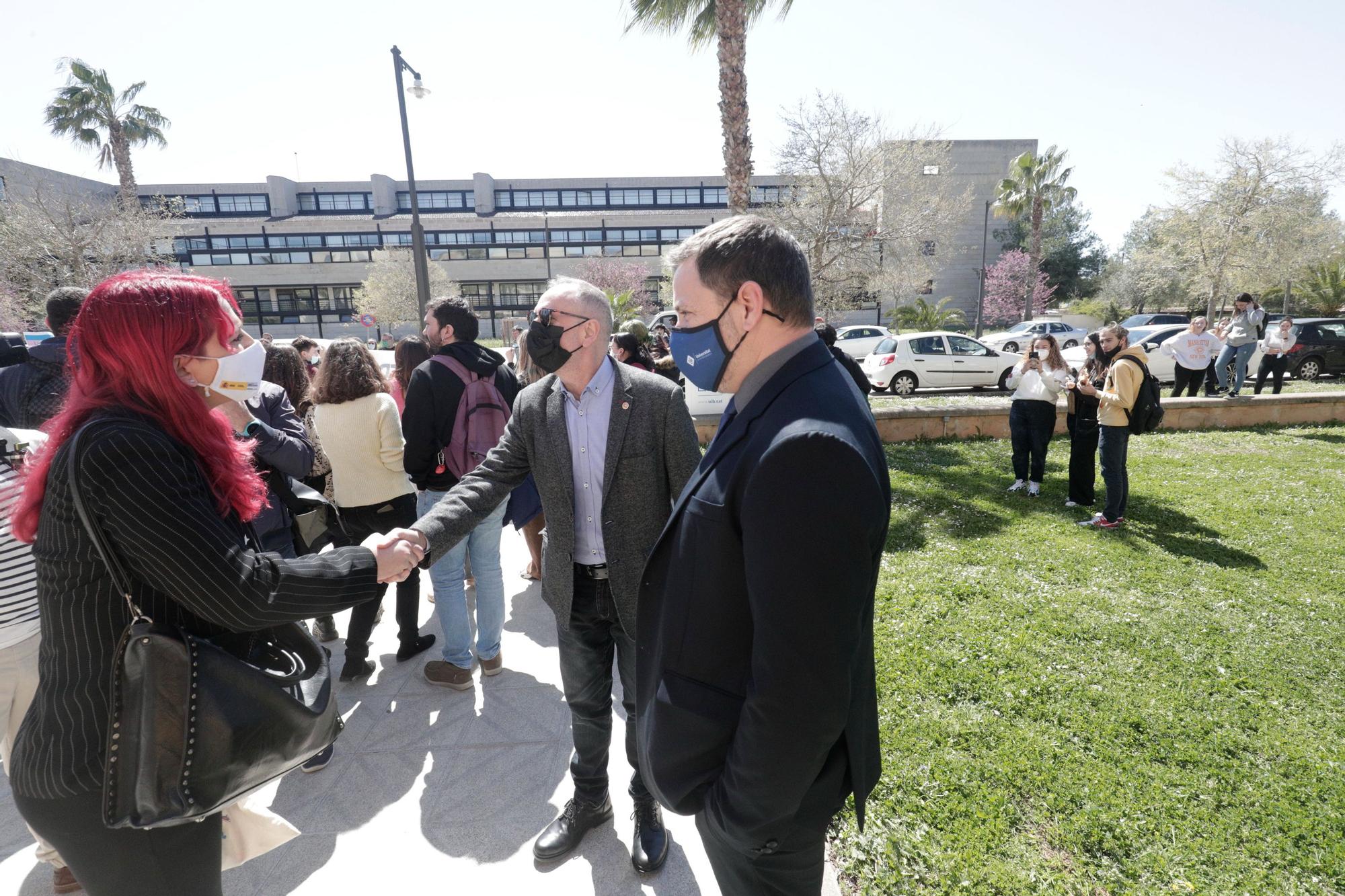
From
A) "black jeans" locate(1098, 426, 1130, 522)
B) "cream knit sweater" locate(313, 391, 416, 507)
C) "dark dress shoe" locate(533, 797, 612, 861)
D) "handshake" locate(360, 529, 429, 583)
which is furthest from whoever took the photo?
"black jeans" locate(1098, 426, 1130, 522)

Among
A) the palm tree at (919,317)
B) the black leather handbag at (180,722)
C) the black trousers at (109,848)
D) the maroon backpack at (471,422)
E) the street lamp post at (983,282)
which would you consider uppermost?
the street lamp post at (983,282)

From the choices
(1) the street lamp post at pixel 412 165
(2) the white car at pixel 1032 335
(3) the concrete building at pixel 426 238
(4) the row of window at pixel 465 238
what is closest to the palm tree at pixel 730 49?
(1) the street lamp post at pixel 412 165

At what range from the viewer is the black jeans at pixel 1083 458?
6.44 meters

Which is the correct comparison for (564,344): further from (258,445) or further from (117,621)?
(258,445)

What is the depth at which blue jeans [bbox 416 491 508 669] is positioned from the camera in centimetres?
377

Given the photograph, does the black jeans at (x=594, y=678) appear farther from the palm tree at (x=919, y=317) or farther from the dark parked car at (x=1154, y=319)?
the palm tree at (x=919, y=317)

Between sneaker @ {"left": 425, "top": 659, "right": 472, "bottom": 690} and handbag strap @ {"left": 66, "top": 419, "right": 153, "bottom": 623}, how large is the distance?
261 centimetres

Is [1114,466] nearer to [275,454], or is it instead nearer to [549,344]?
[549,344]

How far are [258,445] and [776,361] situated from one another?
108 inches

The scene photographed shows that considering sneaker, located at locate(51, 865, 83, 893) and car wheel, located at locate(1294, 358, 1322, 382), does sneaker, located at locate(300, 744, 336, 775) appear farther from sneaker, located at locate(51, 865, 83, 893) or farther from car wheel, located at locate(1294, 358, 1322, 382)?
car wheel, located at locate(1294, 358, 1322, 382)

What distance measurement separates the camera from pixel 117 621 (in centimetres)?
141

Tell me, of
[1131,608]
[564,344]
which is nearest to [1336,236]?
[1131,608]

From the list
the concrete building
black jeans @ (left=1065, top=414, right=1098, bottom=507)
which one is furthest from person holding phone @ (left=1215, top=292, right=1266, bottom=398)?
the concrete building

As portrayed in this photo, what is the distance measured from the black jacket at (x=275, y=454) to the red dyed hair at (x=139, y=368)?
1.58 meters
